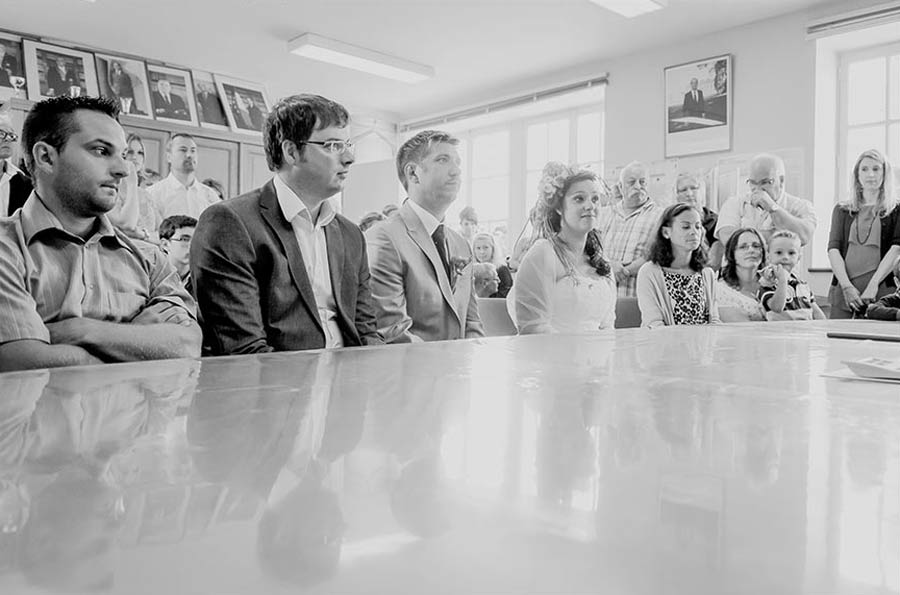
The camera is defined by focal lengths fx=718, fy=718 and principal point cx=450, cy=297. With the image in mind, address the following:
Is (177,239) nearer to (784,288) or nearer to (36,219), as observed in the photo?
(36,219)

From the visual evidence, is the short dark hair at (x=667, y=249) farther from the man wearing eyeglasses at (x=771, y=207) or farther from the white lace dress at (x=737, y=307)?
the man wearing eyeglasses at (x=771, y=207)

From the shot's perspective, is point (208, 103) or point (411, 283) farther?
point (208, 103)

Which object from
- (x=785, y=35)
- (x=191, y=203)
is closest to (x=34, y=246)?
(x=191, y=203)

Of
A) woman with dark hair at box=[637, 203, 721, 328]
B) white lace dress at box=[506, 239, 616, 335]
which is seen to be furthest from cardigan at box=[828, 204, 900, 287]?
white lace dress at box=[506, 239, 616, 335]

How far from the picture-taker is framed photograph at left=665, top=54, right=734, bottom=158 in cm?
475

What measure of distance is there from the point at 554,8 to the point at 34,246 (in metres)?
3.99

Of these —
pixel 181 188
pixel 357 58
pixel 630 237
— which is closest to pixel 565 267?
pixel 630 237

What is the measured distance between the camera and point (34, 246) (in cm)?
125

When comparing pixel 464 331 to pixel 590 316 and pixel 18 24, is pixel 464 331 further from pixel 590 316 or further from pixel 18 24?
pixel 18 24

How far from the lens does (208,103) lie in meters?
5.27

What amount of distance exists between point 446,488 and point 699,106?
5.05 metres

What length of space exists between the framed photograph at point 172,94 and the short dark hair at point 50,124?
148 inches

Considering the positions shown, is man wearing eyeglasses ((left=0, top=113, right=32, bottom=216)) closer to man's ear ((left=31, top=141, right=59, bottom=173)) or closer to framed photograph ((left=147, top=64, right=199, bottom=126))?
man's ear ((left=31, top=141, right=59, bottom=173))

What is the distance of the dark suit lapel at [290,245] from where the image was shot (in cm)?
145
